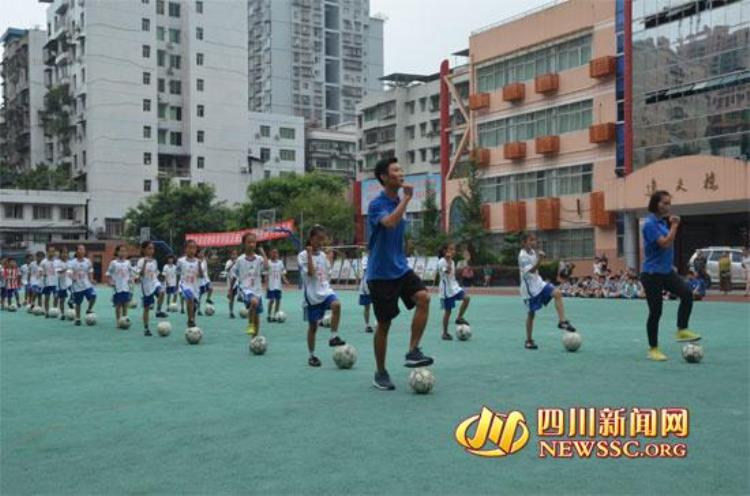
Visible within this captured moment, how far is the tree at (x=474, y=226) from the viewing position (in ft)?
143

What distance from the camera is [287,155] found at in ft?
283

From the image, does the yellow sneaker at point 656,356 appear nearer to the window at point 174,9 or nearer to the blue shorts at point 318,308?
the blue shorts at point 318,308

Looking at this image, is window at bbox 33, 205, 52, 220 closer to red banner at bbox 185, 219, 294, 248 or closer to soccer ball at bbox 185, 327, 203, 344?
red banner at bbox 185, 219, 294, 248

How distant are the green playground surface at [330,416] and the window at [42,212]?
56847mm

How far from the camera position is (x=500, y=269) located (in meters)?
40.6

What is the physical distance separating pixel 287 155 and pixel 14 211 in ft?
94.7

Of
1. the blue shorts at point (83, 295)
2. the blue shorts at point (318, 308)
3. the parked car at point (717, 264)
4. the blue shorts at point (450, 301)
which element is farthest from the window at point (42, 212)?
the blue shorts at point (318, 308)

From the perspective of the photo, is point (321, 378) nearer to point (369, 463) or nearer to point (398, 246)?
point (398, 246)

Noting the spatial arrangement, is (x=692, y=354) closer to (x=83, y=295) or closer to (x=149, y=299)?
(x=149, y=299)

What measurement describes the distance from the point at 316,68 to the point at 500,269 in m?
74.0

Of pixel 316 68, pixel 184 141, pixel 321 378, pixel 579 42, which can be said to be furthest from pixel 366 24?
pixel 321 378

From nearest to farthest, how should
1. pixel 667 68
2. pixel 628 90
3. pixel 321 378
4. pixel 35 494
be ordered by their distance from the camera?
pixel 35 494 < pixel 321 378 < pixel 667 68 < pixel 628 90

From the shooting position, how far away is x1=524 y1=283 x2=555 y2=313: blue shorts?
39.8 feet

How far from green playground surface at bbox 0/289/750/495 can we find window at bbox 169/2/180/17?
6684cm
